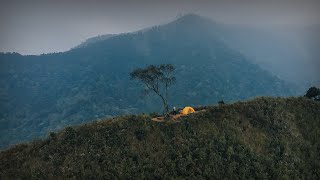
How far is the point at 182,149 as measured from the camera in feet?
178

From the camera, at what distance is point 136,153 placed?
52688mm

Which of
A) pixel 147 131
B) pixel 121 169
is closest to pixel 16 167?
pixel 121 169

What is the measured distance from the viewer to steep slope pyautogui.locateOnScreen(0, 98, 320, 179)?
1976 inches

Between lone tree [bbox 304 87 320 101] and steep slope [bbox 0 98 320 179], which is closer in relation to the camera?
steep slope [bbox 0 98 320 179]

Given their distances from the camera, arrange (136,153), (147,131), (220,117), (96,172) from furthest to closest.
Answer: (220,117), (147,131), (136,153), (96,172)

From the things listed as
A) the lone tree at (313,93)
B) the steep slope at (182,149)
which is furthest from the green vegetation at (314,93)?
the steep slope at (182,149)

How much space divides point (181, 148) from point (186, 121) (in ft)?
18.3

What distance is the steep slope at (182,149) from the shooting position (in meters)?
50.2

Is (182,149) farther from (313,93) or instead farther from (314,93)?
(314,93)

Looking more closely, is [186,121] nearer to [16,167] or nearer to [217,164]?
[217,164]

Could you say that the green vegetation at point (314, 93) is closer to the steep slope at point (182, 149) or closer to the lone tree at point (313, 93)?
the lone tree at point (313, 93)

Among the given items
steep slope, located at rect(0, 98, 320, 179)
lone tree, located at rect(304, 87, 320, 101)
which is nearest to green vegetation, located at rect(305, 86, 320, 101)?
lone tree, located at rect(304, 87, 320, 101)

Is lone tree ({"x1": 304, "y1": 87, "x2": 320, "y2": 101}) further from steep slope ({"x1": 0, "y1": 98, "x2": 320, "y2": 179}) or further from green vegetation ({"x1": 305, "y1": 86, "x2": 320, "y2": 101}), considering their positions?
steep slope ({"x1": 0, "y1": 98, "x2": 320, "y2": 179})

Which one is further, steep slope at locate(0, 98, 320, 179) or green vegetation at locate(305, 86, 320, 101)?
green vegetation at locate(305, 86, 320, 101)
